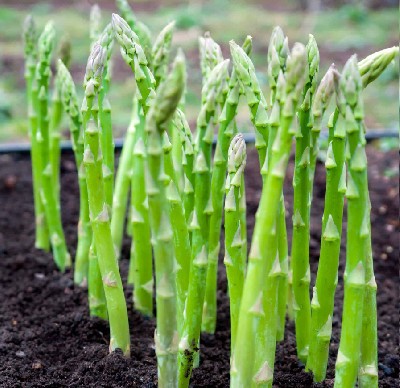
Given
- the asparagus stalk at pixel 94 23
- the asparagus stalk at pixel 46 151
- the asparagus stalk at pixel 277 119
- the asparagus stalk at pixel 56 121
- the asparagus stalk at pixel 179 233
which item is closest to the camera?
the asparagus stalk at pixel 277 119

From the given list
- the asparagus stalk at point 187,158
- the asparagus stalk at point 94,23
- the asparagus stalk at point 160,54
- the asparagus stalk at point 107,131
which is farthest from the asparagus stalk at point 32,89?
the asparagus stalk at point 187,158

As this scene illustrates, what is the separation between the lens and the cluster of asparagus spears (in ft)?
4.99

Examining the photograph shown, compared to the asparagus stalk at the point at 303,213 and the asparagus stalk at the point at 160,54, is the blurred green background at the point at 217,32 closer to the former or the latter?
the asparagus stalk at the point at 160,54

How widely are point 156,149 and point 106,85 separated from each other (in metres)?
1.00

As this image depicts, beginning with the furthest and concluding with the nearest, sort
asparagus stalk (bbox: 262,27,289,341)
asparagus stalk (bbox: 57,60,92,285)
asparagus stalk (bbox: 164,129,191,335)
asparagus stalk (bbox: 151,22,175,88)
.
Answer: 1. asparagus stalk (bbox: 57,60,92,285)
2. asparagus stalk (bbox: 151,22,175,88)
3. asparagus stalk (bbox: 164,129,191,335)
4. asparagus stalk (bbox: 262,27,289,341)

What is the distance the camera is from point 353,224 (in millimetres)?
1593

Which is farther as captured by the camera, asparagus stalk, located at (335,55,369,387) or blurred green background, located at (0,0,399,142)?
blurred green background, located at (0,0,399,142)

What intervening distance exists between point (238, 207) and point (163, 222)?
1.05 ft

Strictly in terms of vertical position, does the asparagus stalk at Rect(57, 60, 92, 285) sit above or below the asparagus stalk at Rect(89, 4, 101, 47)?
below

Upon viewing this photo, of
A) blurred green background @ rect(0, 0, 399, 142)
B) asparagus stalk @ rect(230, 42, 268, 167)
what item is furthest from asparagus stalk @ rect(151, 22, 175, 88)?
blurred green background @ rect(0, 0, 399, 142)

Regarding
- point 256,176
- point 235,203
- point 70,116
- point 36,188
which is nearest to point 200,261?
point 235,203

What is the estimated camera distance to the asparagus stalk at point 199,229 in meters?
1.78

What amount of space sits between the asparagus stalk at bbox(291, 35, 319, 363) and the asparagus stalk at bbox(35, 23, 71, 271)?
3.97 feet

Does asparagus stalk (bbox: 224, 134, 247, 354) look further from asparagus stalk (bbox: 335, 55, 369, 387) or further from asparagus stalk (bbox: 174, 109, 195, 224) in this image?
asparagus stalk (bbox: 335, 55, 369, 387)
